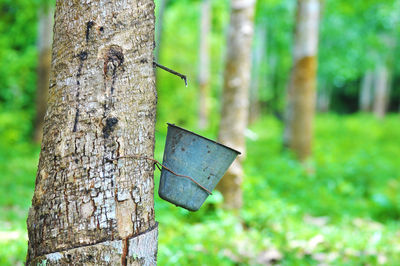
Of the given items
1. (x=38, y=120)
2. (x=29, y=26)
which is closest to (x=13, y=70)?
(x=29, y=26)

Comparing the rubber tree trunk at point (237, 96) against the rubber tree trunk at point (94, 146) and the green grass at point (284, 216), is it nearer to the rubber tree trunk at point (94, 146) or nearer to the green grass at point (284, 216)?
the green grass at point (284, 216)

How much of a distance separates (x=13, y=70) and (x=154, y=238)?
490 inches

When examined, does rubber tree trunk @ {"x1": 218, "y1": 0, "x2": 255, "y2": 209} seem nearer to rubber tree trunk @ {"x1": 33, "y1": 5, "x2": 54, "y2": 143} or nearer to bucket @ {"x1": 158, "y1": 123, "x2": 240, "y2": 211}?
bucket @ {"x1": 158, "y1": 123, "x2": 240, "y2": 211}

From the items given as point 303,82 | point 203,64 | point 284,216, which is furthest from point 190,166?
point 203,64

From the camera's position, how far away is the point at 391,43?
2211 cm

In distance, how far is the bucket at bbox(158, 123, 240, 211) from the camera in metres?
2.27

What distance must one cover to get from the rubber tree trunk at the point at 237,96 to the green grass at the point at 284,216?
0.24 meters

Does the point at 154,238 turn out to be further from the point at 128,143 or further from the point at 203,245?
the point at 203,245

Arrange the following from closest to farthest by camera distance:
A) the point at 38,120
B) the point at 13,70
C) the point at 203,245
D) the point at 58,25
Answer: the point at 58,25 → the point at 203,245 → the point at 38,120 → the point at 13,70

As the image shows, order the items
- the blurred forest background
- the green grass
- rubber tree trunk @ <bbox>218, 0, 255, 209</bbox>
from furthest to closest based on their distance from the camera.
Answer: rubber tree trunk @ <bbox>218, 0, 255, 209</bbox>
the blurred forest background
the green grass

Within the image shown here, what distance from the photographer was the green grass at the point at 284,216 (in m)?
4.25

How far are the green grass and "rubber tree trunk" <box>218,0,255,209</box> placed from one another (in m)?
0.24

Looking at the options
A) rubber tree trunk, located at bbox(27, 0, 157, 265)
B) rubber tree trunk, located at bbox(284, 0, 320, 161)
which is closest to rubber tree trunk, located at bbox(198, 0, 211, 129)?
rubber tree trunk, located at bbox(284, 0, 320, 161)

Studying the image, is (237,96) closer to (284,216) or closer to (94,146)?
(284,216)
